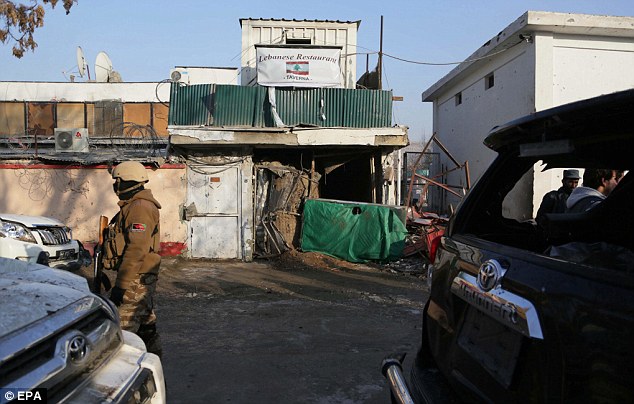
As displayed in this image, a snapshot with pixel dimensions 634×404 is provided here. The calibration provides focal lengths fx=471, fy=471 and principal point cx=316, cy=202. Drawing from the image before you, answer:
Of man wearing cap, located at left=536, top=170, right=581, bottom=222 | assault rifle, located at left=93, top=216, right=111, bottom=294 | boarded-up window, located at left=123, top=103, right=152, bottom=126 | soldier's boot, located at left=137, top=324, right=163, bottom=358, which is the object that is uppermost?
boarded-up window, located at left=123, top=103, right=152, bottom=126

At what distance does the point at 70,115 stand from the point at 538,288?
975 inches

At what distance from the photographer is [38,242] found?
635 cm

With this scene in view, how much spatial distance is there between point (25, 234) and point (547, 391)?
6.73m

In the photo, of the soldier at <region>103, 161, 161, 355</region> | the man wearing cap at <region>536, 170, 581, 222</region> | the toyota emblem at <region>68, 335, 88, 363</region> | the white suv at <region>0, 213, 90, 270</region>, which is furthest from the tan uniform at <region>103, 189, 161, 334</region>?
the man wearing cap at <region>536, 170, 581, 222</region>

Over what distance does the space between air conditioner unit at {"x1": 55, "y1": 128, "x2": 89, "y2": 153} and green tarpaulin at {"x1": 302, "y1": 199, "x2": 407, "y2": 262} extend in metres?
6.00

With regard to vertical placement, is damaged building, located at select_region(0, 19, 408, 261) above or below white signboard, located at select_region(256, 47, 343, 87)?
below

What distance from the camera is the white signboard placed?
11.2 meters

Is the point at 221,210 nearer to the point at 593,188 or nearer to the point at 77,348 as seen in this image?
the point at 593,188

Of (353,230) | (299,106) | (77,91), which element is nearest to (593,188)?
(353,230)

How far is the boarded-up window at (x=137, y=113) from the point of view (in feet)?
74.9

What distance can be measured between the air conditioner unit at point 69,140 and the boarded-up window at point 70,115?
1163 cm

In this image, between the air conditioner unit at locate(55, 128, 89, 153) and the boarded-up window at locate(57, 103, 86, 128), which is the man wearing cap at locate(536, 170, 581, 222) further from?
the boarded-up window at locate(57, 103, 86, 128)

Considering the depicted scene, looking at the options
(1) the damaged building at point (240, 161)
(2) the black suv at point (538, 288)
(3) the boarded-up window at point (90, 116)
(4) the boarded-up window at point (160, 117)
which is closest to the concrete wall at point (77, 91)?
(4) the boarded-up window at point (160, 117)

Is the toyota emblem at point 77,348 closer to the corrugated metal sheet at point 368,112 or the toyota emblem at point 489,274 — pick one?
the toyota emblem at point 489,274
